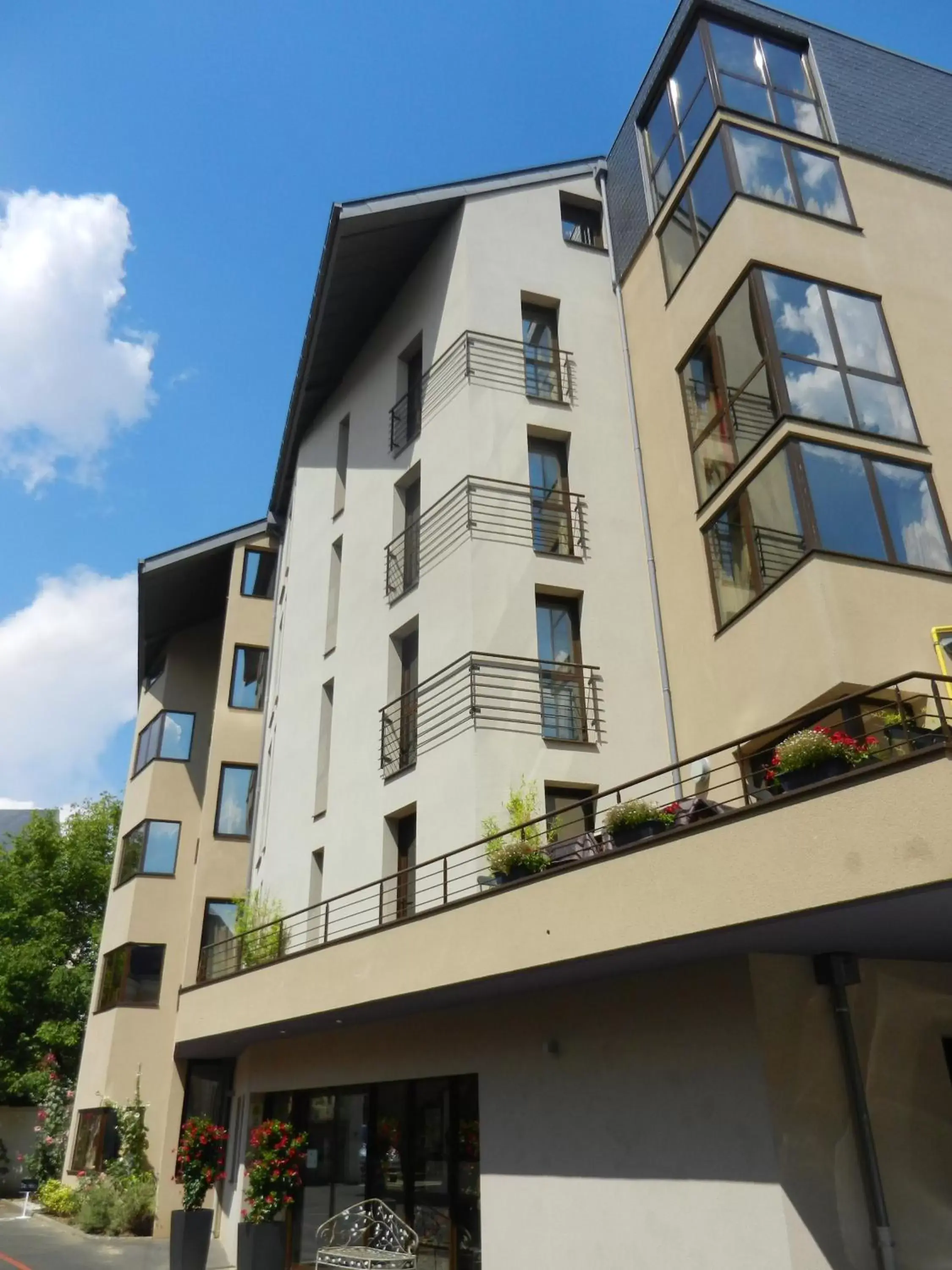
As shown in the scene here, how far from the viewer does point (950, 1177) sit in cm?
846

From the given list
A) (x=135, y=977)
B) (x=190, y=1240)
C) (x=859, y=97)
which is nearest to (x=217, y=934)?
(x=135, y=977)

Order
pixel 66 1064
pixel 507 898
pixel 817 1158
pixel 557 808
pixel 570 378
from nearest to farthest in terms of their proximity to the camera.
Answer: pixel 817 1158, pixel 507 898, pixel 557 808, pixel 570 378, pixel 66 1064

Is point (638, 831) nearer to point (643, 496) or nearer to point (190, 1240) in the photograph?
point (643, 496)

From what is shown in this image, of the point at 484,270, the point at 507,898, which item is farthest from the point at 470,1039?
the point at 484,270

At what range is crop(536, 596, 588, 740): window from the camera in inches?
555

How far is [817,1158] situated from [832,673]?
469cm

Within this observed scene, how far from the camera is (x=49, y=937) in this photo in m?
34.0

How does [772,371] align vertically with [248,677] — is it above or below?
below

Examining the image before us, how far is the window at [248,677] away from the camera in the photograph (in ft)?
79.0

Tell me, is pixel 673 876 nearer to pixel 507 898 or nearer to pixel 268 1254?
pixel 507 898

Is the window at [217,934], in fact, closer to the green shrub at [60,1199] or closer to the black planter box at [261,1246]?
the green shrub at [60,1199]

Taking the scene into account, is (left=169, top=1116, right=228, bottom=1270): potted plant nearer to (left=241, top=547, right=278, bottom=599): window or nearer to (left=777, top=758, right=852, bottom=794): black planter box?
(left=777, top=758, right=852, bottom=794): black planter box

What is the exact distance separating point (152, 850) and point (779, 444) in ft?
60.2

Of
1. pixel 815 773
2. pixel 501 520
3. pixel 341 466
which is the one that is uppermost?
pixel 341 466
